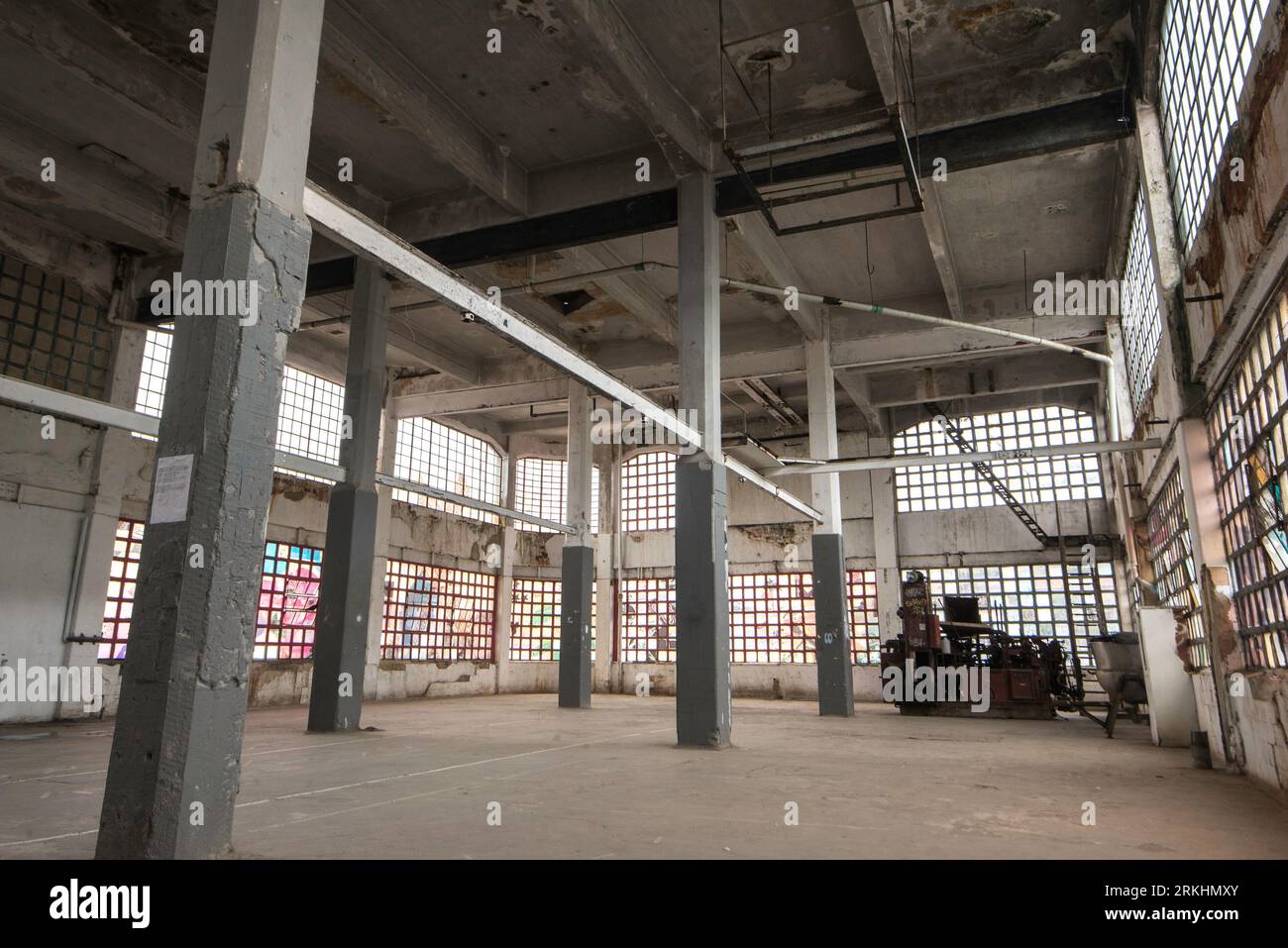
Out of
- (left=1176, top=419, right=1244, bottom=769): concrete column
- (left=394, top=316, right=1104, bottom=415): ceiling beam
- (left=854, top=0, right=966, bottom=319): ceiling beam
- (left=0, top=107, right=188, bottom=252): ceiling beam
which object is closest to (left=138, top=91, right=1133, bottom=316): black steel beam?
(left=854, top=0, right=966, bottom=319): ceiling beam

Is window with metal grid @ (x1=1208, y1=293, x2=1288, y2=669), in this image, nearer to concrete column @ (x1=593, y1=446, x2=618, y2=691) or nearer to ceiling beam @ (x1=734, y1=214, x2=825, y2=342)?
ceiling beam @ (x1=734, y1=214, x2=825, y2=342)

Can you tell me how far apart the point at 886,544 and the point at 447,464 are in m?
12.3

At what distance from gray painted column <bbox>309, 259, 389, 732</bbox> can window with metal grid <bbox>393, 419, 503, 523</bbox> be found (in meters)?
7.93

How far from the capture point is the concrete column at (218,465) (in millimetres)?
3752

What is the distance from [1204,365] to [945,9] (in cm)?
484

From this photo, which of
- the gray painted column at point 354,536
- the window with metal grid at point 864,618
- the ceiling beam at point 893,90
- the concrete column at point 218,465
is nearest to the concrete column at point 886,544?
the window with metal grid at point 864,618

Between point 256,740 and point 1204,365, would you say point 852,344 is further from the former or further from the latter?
point 256,740

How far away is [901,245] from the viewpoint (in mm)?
13750

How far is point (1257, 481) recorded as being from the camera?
20.2 ft

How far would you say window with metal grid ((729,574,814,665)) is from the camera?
72.5 feet

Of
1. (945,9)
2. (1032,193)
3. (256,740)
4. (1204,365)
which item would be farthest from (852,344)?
(256,740)

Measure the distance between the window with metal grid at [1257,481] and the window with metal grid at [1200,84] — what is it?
1.71 metres

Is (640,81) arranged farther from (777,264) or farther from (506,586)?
(506,586)

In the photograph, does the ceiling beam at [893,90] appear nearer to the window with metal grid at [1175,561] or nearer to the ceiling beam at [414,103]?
the window with metal grid at [1175,561]
